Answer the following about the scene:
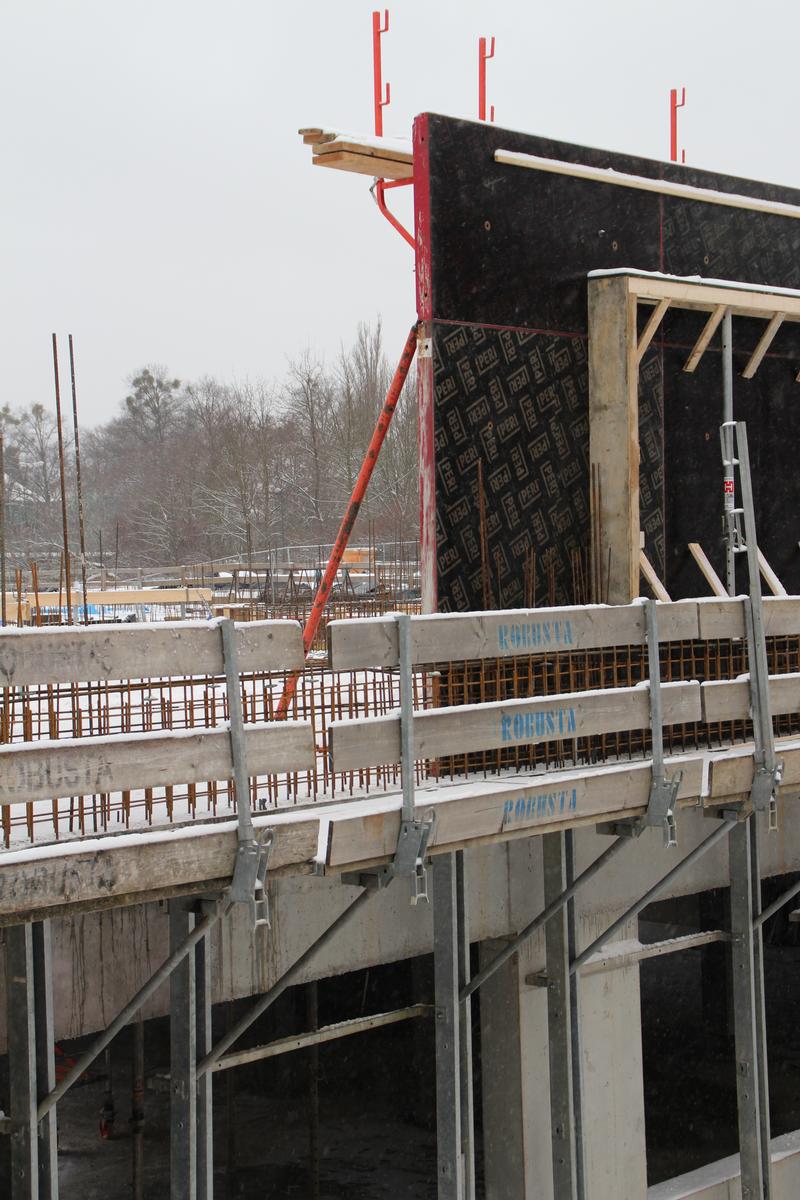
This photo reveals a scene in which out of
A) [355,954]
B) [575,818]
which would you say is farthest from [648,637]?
[355,954]

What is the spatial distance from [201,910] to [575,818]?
82.8 inches

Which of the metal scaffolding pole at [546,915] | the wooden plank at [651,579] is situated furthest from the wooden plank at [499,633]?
the wooden plank at [651,579]

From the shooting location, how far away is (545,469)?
32.7ft

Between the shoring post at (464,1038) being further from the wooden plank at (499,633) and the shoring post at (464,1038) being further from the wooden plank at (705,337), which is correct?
the wooden plank at (705,337)

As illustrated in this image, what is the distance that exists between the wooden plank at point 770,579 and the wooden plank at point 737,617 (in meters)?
2.28

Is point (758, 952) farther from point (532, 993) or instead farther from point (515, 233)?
point (515, 233)

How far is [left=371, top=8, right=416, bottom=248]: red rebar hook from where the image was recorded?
34.9 ft

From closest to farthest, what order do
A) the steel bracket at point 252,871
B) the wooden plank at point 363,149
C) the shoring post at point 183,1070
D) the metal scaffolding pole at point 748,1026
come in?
1. the steel bracket at point 252,871
2. the shoring post at point 183,1070
3. the metal scaffolding pole at point 748,1026
4. the wooden plank at point 363,149

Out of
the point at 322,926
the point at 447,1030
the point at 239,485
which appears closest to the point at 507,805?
the point at 322,926

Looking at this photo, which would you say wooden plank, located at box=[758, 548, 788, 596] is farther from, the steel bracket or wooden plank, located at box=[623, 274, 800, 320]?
the steel bracket

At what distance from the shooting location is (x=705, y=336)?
10.8 metres

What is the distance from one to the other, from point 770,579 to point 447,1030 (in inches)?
197

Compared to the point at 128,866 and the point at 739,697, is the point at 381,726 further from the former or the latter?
the point at 739,697

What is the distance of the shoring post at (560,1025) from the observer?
334 inches
